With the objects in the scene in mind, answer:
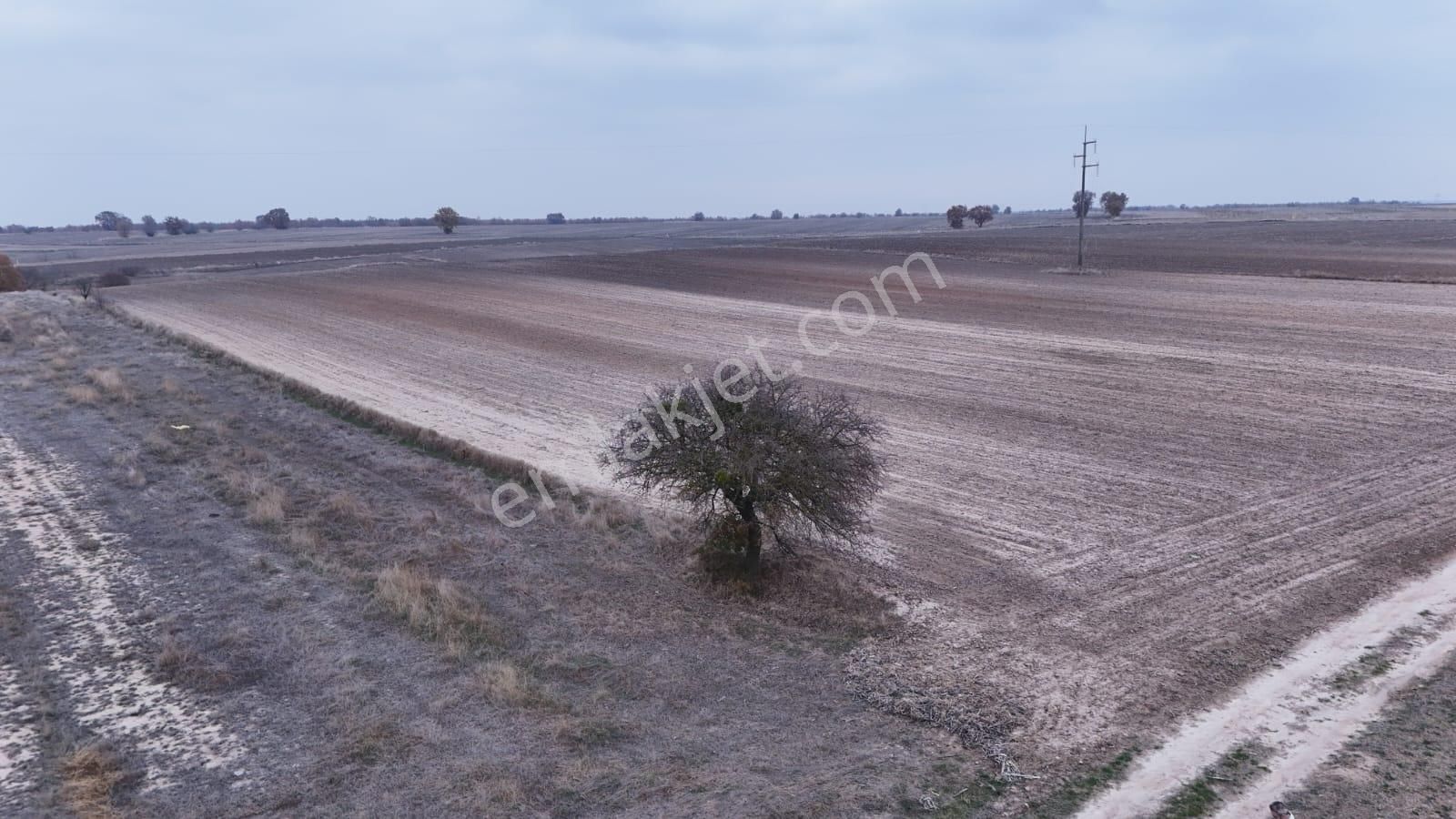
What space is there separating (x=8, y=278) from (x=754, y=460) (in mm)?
60364

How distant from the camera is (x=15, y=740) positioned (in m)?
8.14

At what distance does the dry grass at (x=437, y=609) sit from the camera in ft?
33.1

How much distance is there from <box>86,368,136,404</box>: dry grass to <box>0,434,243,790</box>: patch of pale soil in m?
8.02

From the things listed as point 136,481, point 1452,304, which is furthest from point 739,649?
point 1452,304

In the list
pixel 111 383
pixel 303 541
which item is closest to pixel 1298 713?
pixel 303 541

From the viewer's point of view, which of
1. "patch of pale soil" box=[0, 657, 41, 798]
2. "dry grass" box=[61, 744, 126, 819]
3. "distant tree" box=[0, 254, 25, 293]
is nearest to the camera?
"dry grass" box=[61, 744, 126, 819]

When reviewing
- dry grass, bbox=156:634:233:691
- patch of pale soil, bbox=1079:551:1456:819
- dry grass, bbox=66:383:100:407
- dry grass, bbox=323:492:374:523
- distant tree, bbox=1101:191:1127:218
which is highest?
distant tree, bbox=1101:191:1127:218

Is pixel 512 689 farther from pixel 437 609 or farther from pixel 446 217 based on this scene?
pixel 446 217

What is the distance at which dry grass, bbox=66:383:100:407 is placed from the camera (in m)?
22.6

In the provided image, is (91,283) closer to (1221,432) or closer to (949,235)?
(1221,432)

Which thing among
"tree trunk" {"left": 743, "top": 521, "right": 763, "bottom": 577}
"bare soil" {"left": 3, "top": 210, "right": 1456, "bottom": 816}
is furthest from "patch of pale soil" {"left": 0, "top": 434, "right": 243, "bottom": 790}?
"bare soil" {"left": 3, "top": 210, "right": 1456, "bottom": 816}

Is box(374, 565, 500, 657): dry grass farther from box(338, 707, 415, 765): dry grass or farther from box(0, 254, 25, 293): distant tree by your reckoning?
box(0, 254, 25, 293): distant tree

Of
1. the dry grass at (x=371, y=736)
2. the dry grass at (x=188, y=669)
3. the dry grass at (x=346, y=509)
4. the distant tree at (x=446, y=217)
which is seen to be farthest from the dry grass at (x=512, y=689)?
the distant tree at (x=446, y=217)

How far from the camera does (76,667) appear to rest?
373 inches
